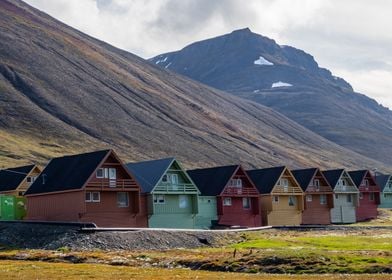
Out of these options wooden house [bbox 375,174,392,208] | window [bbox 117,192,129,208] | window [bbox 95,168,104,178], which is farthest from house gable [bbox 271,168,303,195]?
wooden house [bbox 375,174,392,208]

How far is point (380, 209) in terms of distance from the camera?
126938 millimetres

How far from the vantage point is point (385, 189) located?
5236 inches

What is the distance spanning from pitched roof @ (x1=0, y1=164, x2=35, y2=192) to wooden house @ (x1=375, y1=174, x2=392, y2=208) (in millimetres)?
65299

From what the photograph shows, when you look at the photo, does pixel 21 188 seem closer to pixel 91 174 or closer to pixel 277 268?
pixel 91 174

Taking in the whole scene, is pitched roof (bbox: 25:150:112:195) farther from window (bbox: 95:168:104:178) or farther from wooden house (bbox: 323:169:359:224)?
wooden house (bbox: 323:169:359:224)

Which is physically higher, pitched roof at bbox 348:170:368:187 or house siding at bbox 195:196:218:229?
pitched roof at bbox 348:170:368:187

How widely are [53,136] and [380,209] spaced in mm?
86910

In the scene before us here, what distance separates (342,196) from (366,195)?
756 cm

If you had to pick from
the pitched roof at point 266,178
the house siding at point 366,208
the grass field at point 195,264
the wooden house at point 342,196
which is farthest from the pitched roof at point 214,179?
the grass field at point 195,264

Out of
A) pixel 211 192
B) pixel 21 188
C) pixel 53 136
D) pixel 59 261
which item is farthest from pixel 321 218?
pixel 53 136

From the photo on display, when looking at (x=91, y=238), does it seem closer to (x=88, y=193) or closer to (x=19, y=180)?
(x=88, y=193)

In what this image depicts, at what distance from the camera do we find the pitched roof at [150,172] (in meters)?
82.6

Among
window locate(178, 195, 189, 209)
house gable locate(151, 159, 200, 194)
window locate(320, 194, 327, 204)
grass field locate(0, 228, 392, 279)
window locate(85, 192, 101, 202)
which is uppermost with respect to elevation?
house gable locate(151, 159, 200, 194)

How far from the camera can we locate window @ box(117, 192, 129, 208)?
76938 mm
